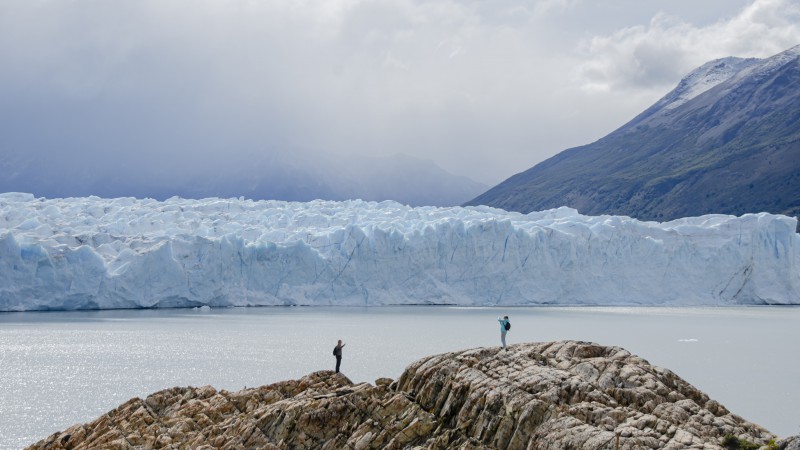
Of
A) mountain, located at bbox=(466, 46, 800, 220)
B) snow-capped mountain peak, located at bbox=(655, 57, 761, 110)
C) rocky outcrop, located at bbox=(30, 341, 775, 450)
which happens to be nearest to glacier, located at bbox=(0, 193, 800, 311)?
rocky outcrop, located at bbox=(30, 341, 775, 450)

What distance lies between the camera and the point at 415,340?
114 ft

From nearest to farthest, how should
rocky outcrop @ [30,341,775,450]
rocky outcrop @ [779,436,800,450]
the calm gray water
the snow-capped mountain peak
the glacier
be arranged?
rocky outcrop @ [779,436,800,450]
rocky outcrop @ [30,341,775,450]
the calm gray water
the glacier
the snow-capped mountain peak

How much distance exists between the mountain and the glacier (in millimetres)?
58181

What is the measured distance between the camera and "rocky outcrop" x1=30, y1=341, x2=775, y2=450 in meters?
10.4

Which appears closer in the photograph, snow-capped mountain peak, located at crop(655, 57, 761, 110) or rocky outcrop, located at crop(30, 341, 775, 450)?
rocky outcrop, located at crop(30, 341, 775, 450)

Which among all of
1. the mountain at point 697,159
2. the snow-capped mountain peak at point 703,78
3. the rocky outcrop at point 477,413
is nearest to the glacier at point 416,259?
the rocky outcrop at point 477,413

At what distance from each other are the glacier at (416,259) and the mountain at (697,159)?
58.2 m

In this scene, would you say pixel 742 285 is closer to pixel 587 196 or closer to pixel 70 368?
pixel 70 368

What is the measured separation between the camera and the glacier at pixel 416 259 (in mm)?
48438

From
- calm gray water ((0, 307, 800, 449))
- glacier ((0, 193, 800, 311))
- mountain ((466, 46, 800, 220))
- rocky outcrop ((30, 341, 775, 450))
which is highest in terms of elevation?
mountain ((466, 46, 800, 220))

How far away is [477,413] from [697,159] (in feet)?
472

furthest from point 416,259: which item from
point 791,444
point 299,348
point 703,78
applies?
point 703,78

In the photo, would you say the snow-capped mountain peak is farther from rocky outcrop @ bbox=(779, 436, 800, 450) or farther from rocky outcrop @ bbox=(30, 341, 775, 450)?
rocky outcrop @ bbox=(779, 436, 800, 450)

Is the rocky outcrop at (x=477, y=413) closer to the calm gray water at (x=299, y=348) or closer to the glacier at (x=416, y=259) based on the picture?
the calm gray water at (x=299, y=348)
